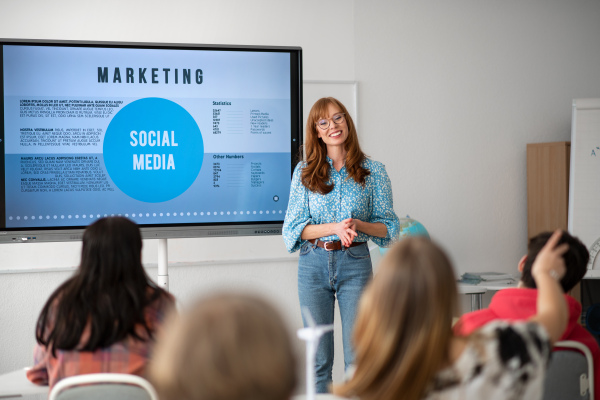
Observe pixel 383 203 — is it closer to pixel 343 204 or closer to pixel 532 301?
pixel 343 204

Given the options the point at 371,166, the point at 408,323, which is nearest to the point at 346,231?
the point at 371,166

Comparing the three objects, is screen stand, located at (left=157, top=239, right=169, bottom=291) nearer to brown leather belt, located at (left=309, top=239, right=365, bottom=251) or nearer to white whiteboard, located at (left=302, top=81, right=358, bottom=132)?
brown leather belt, located at (left=309, top=239, right=365, bottom=251)

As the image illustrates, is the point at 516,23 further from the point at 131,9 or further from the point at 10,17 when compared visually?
the point at 10,17

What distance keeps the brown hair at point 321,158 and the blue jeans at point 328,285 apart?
0.93ft

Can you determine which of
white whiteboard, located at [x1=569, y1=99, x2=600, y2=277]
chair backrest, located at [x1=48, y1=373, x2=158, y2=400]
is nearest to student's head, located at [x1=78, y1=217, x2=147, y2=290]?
chair backrest, located at [x1=48, y1=373, x2=158, y2=400]

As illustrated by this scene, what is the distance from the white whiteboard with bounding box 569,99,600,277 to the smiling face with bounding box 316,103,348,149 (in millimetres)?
2067

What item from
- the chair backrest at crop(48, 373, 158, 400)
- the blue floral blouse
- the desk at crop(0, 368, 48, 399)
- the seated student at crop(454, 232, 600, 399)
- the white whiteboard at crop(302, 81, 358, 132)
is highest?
the white whiteboard at crop(302, 81, 358, 132)

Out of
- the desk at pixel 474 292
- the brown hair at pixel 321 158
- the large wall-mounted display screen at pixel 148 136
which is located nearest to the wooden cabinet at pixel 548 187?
the desk at pixel 474 292

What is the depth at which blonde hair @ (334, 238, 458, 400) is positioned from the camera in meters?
1.22

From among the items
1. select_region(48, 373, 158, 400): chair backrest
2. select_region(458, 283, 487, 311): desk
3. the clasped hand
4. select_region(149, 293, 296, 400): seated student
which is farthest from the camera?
select_region(458, 283, 487, 311): desk

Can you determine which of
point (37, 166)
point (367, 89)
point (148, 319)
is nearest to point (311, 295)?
point (148, 319)

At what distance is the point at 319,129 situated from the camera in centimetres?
297

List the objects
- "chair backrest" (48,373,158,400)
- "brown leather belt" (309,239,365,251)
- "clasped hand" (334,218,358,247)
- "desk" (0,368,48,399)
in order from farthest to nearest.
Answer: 1. "brown leather belt" (309,239,365,251)
2. "clasped hand" (334,218,358,247)
3. "desk" (0,368,48,399)
4. "chair backrest" (48,373,158,400)

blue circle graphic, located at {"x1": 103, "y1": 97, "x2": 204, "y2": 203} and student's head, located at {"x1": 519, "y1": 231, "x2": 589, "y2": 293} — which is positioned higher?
blue circle graphic, located at {"x1": 103, "y1": 97, "x2": 204, "y2": 203}
